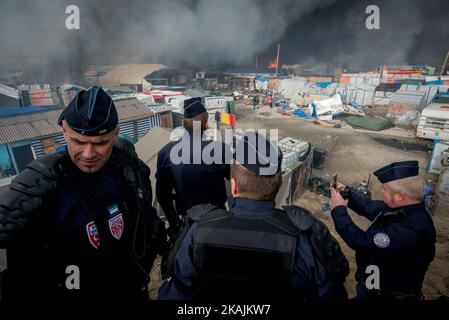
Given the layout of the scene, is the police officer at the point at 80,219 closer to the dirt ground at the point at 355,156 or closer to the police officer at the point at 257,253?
the police officer at the point at 257,253

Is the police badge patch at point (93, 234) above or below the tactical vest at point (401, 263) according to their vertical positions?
above

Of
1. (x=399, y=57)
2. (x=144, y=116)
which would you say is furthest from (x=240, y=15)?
(x=144, y=116)

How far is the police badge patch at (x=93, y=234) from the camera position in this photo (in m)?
2.08

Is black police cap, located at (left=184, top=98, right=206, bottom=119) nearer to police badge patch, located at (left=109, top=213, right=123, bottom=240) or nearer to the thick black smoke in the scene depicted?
police badge patch, located at (left=109, top=213, right=123, bottom=240)

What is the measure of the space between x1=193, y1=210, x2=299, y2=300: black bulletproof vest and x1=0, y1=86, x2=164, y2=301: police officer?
38.8 inches

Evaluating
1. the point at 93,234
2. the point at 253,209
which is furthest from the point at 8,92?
the point at 253,209

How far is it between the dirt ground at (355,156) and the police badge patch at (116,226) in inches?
135

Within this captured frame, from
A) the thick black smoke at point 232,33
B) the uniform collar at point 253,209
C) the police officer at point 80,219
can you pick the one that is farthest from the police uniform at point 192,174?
the thick black smoke at point 232,33

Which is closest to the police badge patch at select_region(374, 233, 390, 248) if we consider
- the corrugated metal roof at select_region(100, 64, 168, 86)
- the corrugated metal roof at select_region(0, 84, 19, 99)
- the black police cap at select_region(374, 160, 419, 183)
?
the black police cap at select_region(374, 160, 419, 183)

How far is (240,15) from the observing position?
62.3 m

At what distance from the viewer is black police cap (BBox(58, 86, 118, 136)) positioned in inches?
78.1
